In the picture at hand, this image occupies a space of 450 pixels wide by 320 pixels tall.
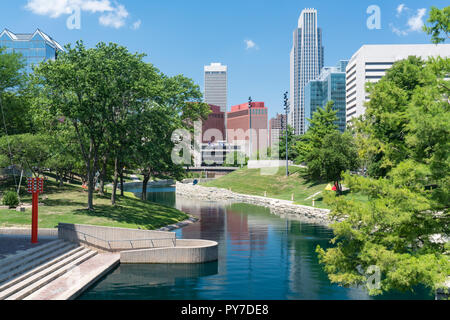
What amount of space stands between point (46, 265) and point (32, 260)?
90 cm

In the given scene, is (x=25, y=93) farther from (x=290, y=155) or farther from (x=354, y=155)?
(x=290, y=155)

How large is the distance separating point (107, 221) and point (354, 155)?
44643 mm

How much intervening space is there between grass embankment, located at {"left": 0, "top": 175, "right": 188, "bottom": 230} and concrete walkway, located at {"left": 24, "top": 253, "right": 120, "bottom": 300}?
25.4 feet

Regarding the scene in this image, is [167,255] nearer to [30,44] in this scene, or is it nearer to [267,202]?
[267,202]

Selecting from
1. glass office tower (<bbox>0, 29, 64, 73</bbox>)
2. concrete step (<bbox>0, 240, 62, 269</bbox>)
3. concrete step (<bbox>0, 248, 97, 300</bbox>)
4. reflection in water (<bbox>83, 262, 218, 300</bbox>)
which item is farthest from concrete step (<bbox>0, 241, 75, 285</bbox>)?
glass office tower (<bbox>0, 29, 64, 73</bbox>)

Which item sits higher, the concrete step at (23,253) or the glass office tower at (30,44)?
the glass office tower at (30,44)

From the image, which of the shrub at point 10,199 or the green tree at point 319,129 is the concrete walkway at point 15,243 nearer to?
the shrub at point 10,199

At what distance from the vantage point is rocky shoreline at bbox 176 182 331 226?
56.1 meters

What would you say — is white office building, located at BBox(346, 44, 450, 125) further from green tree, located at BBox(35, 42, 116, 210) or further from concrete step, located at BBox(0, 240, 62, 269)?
concrete step, located at BBox(0, 240, 62, 269)

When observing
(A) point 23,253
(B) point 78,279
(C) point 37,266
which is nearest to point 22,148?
(A) point 23,253

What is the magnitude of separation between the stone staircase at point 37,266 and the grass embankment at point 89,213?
6.51m

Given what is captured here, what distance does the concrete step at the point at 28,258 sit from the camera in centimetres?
2086

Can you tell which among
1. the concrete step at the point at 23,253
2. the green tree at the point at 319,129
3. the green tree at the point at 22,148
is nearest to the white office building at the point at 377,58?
the green tree at the point at 319,129
